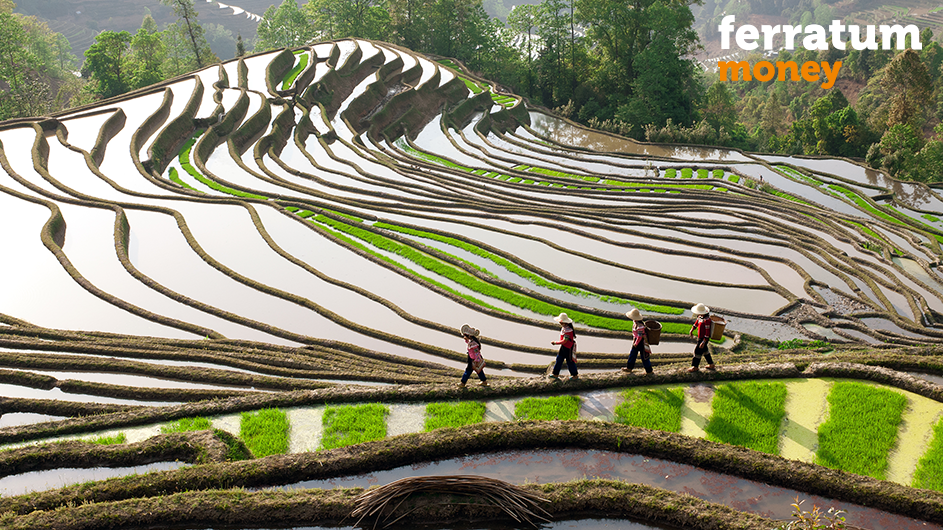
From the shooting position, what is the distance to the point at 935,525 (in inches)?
312

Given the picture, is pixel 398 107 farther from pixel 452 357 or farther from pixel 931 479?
pixel 931 479

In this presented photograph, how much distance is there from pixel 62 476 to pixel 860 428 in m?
13.7

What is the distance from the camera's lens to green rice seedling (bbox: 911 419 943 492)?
8773 millimetres

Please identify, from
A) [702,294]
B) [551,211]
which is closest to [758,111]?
[551,211]

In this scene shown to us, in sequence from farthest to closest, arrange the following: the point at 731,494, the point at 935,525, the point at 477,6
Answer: the point at 477,6 < the point at 731,494 < the point at 935,525

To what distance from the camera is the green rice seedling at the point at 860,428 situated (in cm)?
936

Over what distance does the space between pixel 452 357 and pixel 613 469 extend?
817 centimetres

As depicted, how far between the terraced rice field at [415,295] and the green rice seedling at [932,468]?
0.06 meters

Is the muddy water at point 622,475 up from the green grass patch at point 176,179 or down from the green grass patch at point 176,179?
down

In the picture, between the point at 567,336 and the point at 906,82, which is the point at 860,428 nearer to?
the point at 567,336

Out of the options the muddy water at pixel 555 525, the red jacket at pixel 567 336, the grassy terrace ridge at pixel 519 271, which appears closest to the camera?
the muddy water at pixel 555 525

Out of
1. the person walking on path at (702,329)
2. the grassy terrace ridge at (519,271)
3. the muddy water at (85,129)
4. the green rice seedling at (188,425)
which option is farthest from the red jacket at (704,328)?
the muddy water at (85,129)

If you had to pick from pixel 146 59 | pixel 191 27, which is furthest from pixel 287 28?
pixel 146 59

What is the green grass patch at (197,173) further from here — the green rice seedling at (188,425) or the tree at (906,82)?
the tree at (906,82)
